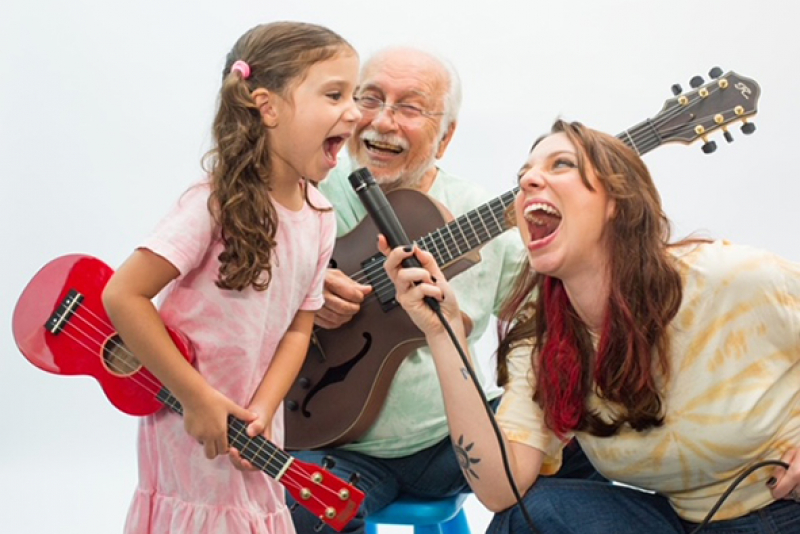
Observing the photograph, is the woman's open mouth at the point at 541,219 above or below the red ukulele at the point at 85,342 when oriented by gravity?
below

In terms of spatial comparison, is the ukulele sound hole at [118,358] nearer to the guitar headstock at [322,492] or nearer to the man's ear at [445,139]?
the guitar headstock at [322,492]

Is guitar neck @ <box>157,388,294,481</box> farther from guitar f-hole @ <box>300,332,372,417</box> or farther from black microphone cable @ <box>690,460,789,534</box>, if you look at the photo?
black microphone cable @ <box>690,460,789,534</box>

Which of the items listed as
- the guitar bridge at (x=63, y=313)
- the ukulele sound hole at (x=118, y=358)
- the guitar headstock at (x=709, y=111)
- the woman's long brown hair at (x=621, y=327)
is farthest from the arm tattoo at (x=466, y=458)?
the guitar headstock at (x=709, y=111)

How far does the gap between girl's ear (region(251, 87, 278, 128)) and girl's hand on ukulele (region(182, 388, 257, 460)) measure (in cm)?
40

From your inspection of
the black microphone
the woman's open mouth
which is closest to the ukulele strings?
the woman's open mouth

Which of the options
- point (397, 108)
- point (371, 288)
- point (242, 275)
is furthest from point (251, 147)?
point (397, 108)

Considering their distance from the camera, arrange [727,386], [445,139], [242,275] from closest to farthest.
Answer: [242,275], [727,386], [445,139]

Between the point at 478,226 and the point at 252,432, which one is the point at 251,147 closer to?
the point at 252,432

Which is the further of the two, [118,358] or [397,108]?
[397,108]

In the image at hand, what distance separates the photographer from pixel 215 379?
175 cm

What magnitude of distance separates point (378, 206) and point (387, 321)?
0.56 meters

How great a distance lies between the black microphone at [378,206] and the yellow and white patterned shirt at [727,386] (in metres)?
0.40

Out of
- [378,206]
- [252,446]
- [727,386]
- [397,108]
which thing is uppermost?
[397,108]

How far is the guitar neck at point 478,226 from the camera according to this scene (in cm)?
220
